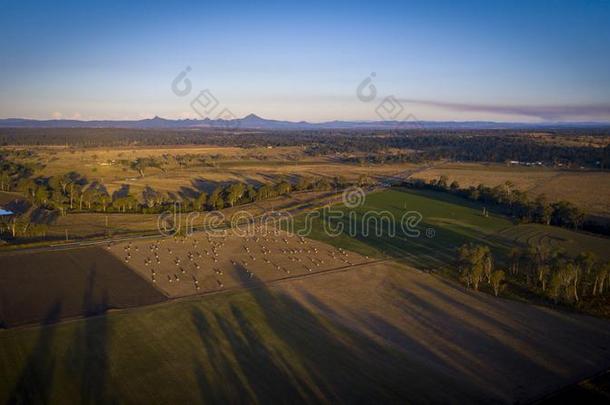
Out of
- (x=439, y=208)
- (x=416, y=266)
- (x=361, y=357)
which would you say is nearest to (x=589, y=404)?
(x=361, y=357)

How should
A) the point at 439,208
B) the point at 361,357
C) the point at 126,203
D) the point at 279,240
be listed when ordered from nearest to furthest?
the point at 361,357
the point at 279,240
the point at 126,203
the point at 439,208

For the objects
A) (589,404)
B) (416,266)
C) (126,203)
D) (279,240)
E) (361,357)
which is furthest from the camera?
(126,203)

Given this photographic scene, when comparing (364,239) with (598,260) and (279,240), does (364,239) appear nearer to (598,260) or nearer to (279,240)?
(279,240)

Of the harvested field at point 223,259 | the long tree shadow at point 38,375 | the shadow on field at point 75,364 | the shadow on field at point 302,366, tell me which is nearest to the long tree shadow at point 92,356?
the shadow on field at point 75,364

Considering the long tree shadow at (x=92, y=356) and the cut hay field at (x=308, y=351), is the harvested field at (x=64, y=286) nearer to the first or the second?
the long tree shadow at (x=92, y=356)

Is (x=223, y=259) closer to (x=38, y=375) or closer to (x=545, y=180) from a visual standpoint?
(x=38, y=375)

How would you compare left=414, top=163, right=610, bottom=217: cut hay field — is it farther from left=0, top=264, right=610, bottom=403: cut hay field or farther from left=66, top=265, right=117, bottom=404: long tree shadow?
left=66, top=265, right=117, bottom=404: long tree shadow

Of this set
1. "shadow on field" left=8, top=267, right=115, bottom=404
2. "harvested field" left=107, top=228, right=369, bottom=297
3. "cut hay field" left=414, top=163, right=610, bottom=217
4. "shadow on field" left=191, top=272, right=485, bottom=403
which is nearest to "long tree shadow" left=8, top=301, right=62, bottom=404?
"shadow on field" left=8, top=267, right=115, bottom=404

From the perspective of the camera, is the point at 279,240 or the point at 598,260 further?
the point at 279,240
